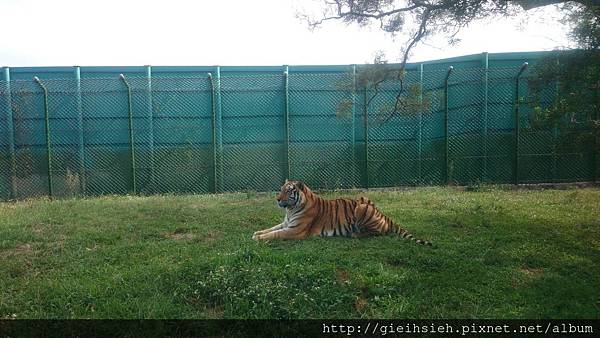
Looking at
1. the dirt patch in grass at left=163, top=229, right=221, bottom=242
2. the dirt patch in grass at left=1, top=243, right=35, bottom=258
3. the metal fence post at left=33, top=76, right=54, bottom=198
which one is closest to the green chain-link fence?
the metal fence post at left=33, top=76, right=54, bottom=198

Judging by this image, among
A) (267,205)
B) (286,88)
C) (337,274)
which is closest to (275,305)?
(337,274)

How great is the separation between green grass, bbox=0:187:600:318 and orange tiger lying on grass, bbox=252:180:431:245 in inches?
10.5

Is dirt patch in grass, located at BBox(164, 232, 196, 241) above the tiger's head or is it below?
below

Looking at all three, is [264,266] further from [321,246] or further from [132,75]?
[132,75]

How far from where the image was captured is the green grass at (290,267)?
13.4 ft

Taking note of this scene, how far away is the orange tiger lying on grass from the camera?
21.1ft

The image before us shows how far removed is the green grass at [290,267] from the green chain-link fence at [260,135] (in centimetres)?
392

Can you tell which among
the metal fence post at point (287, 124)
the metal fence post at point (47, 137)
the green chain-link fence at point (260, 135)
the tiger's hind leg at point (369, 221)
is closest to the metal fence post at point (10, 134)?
the green chain-link fence at point (260, 135)

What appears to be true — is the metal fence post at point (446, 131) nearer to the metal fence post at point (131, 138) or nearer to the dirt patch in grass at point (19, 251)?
the metal fence post at point (131, 138)

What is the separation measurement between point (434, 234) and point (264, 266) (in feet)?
8.92

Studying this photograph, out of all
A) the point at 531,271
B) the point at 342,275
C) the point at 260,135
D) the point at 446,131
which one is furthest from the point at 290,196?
the point at 446,131

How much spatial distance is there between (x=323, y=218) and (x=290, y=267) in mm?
1899

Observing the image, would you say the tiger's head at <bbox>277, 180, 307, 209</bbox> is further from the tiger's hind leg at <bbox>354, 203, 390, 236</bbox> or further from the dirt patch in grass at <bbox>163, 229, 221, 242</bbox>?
the dirt patch in grass at <bbox>163, 229, 221, 242</bbox>

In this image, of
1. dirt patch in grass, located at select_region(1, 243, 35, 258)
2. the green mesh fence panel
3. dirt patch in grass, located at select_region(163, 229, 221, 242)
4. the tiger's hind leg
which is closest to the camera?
dirt patch in grass, located at select_region(1, 243, 35, 258)
